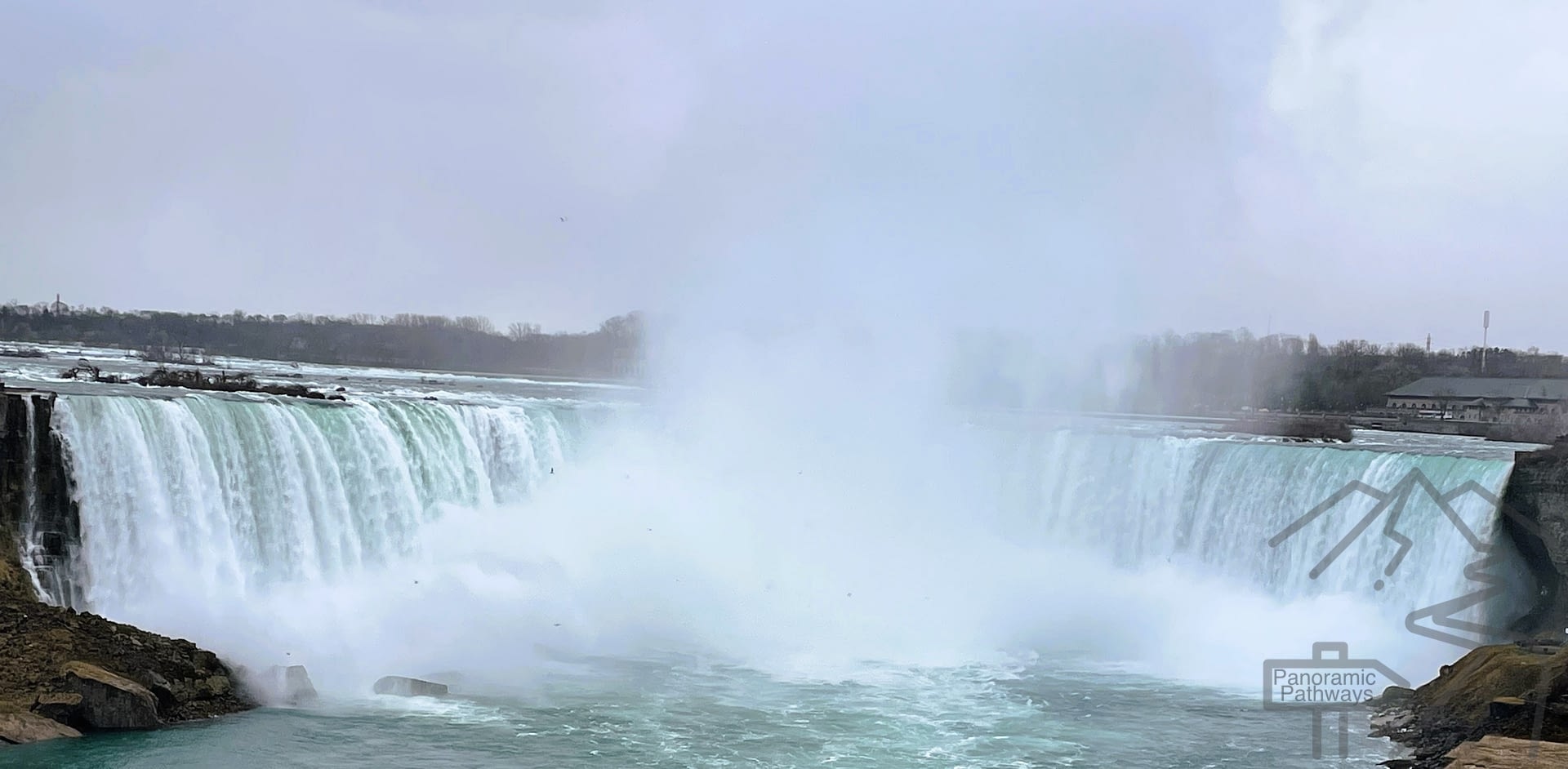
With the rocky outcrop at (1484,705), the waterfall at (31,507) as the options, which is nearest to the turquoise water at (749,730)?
the rocky outcrop at (1484,705)

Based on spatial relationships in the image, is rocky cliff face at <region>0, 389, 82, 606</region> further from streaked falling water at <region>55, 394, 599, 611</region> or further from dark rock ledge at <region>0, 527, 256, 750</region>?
dark rock ledge at <region>0, 527, 256, 750</region>

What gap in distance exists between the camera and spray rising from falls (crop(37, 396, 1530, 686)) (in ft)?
57.3

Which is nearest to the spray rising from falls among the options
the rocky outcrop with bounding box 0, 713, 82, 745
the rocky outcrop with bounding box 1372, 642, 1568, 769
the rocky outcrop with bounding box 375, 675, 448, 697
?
the rocky outcrop with bounding box 375, 675, 448, 697

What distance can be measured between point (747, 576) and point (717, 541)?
53.9 inches

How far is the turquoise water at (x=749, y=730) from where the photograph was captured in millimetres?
13156

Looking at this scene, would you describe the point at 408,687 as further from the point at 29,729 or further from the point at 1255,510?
the point at 1255,510

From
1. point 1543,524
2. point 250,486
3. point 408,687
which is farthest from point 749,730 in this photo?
point 1543,524

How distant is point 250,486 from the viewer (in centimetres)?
1861

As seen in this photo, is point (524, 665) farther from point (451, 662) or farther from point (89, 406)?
point (89, 406)

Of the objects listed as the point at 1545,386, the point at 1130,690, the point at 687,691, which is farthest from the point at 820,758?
the point at 1545,386

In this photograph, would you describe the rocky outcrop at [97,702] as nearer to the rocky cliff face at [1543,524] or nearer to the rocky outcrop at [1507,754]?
the rocky outcrop at [1507,754]

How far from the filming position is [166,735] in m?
13.4

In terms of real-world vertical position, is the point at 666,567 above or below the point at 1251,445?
below

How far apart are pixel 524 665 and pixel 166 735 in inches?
201
